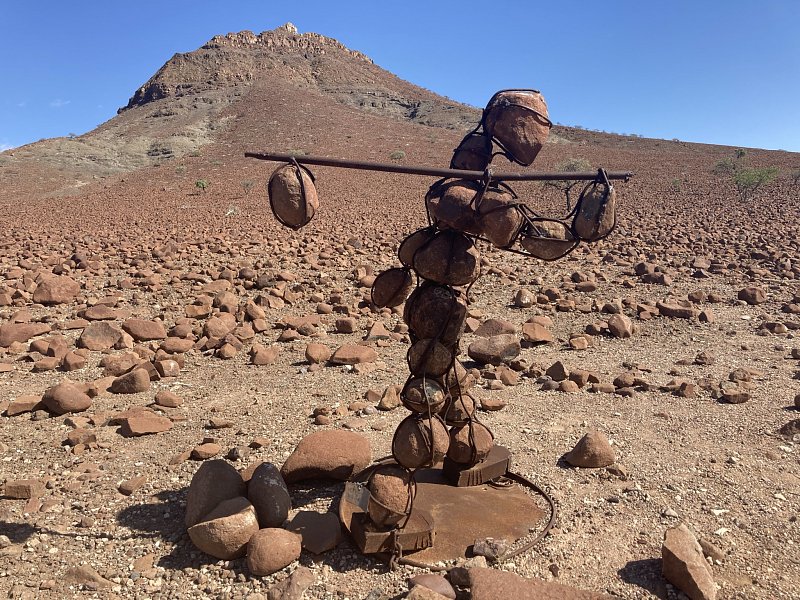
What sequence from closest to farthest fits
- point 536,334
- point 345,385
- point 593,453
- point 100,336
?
point 593,453
point 345,385
point 100,336
point 536,334

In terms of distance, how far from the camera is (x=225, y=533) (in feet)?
9.55

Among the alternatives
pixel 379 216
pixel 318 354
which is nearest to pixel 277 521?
pixel 318 354

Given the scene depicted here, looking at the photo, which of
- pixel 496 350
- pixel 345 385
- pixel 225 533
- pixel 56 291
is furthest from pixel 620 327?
pixel 56 291

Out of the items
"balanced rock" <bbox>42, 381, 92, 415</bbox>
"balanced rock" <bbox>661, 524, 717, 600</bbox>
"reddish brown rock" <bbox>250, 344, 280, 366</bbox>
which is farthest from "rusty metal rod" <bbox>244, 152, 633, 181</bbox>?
"reddish brown rock" <bbox>250, 344, 280, 366</bbox>

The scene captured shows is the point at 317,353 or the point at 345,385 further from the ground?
the point at 317,353

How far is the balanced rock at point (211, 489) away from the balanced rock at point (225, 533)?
13cm

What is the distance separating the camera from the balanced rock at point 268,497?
3.16m

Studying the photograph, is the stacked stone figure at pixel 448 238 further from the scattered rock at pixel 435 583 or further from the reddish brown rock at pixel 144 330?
the reddish brown rock at pixel 144 330

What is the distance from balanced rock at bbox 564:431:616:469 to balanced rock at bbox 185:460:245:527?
7.59 ft

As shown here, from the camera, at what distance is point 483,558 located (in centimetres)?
299

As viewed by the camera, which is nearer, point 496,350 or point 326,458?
point 326,458

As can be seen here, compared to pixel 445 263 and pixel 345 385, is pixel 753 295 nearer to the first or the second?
pixel 345 385

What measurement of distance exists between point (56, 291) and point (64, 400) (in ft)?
12.5

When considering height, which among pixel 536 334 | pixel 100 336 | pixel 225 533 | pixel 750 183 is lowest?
pixel 225 533
